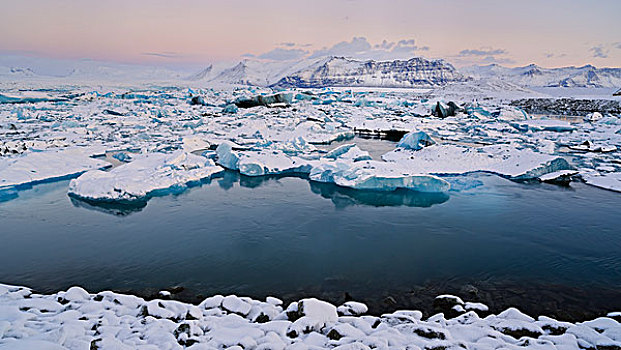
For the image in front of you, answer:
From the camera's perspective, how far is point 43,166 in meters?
7.52

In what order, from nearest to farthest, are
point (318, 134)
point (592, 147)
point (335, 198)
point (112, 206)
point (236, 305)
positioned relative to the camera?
1. point (236, 305)
2. point (112, 206)
3. point (335, 198)
4. point (592, 147)
5. point (318, 134)

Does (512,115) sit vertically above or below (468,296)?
above

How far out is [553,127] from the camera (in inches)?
583

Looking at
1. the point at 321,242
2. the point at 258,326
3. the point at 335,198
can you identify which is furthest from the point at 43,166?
the point at 258,326

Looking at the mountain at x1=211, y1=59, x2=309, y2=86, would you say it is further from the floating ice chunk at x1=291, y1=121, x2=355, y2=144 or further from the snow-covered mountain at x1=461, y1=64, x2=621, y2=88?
the floating ice chunk at x1=291, y1=121, x2=355, y2=144

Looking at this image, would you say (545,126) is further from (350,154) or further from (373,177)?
(373,177)

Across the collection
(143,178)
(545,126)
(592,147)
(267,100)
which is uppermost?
(267,100)

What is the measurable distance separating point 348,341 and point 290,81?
67.0 metres

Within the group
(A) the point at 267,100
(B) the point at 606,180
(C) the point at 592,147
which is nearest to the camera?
(B) the point at 606,180

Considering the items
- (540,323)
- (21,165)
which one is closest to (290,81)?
(21,165)

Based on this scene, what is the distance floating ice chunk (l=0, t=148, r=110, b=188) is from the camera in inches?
272

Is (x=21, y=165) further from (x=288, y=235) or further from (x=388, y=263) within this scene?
(x=388, y=263)

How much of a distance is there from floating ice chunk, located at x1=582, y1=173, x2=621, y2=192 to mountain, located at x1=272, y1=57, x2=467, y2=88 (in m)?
61.9

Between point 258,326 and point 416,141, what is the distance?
7.86 meters
